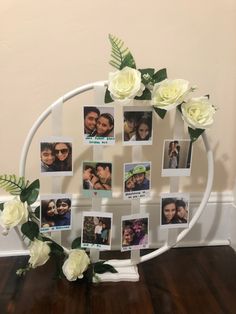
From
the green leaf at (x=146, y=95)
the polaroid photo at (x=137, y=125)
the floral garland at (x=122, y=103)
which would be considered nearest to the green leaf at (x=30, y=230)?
the floral garland at (x=122, y=103)

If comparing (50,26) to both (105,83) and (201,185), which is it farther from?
(201,185)

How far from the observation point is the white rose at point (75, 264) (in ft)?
2.80

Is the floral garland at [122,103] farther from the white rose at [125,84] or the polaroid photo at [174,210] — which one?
the polaroid photo at [174,210]

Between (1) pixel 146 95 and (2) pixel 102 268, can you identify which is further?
A: (2) pixel 102 268

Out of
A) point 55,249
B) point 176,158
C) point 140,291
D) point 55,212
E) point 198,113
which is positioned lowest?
point 140,291

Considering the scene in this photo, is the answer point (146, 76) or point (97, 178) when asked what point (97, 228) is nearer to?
point (97, 178)

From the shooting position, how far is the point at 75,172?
1067mm

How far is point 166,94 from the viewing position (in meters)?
Result: 0.80

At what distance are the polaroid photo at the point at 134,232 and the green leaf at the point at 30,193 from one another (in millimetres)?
242

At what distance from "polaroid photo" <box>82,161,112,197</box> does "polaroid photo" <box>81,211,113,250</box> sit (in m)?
0.06

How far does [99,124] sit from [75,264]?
36 centimetres

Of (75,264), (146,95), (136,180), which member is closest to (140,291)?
(75,264)

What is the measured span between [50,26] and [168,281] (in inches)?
31.6

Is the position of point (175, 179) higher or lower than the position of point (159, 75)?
lower
